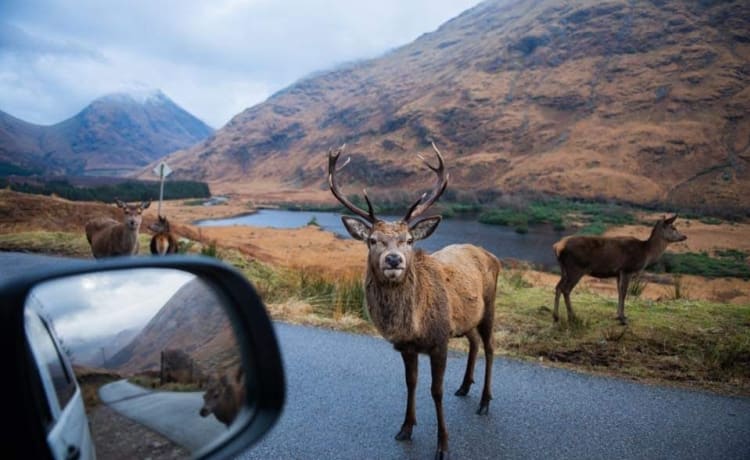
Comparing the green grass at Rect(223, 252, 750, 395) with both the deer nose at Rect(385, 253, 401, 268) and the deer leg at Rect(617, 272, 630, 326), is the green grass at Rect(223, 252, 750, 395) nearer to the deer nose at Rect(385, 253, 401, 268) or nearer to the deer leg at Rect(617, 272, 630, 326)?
the deer leg at Rect(617, 272, 630, 326)

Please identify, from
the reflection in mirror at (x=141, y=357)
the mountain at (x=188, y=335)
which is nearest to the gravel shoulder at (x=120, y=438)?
the reflection in mirror at (x=141, y=357)

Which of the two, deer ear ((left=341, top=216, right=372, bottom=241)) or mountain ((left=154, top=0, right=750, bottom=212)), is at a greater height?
mountain ((left=154, top=0, right=750, bottom=212))

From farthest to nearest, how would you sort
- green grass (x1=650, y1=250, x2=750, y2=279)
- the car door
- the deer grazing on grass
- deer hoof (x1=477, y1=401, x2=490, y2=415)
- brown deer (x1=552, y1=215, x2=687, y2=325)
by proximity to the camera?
green grass (x1=650, y1=250, x2=750, y2=279) < the deer grazing on grass < brown deer (x1=552, y1=215, x2=687, y2=325) < deer hoof (x1=477, y1=401, x2=490, y2=415) < the car door

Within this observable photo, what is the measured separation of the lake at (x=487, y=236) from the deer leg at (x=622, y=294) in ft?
43.7

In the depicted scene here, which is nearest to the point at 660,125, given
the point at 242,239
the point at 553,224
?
the point at 553,224

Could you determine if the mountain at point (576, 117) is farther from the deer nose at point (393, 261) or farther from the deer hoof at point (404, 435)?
the deer nose at point (393, 261)

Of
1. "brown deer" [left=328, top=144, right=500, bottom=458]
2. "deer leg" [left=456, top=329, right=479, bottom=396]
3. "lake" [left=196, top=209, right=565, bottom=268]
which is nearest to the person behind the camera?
"brown deer" [left=328, top=144, right=500, bottom=458]

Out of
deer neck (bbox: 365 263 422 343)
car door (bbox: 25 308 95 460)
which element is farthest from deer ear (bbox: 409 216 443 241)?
car door (bbox: 25 308 95 460)

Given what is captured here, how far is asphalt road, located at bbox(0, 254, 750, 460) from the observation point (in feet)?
12.2

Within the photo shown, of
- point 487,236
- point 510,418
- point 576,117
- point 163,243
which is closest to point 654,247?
point 510,418

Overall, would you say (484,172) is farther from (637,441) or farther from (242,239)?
(637,441)

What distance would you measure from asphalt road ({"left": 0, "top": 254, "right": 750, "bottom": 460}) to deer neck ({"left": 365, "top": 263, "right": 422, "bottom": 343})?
87 cm

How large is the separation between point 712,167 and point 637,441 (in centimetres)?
5431

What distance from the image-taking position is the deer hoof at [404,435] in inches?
153
